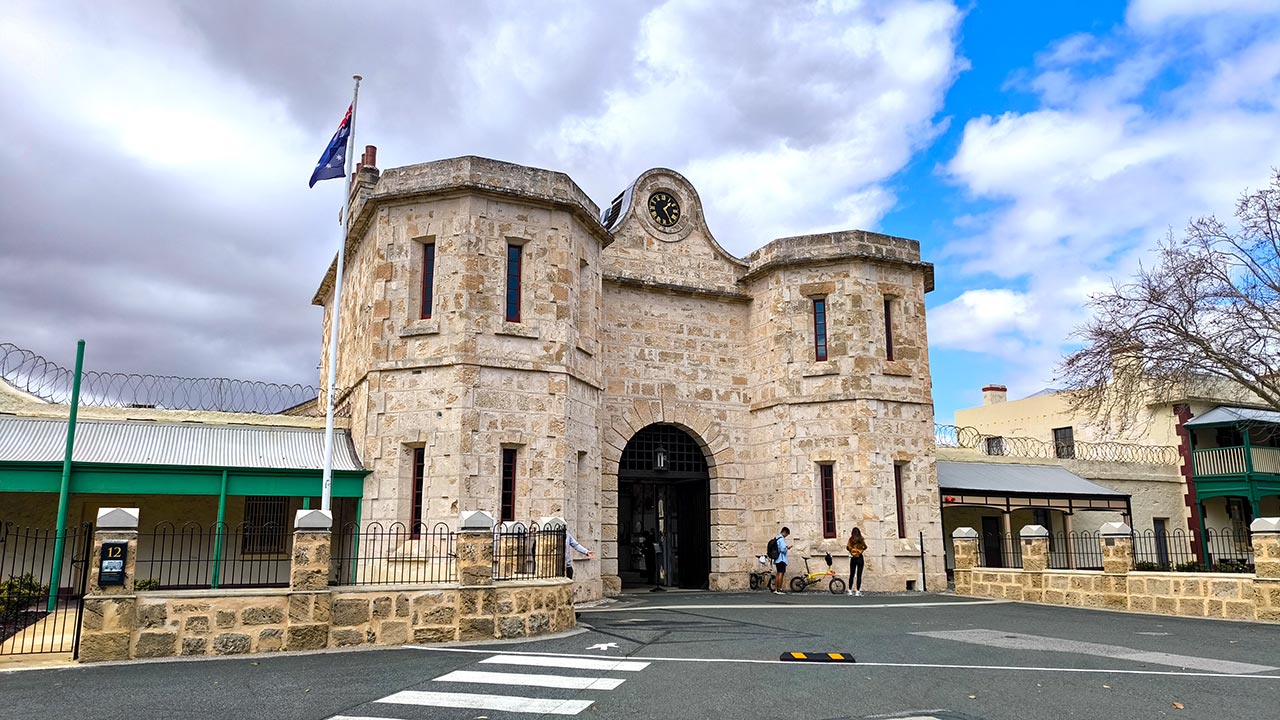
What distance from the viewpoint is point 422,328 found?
16.2 metres

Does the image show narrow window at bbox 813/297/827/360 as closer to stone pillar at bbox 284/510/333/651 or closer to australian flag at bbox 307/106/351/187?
australian flag at bbox 307/106/351/187

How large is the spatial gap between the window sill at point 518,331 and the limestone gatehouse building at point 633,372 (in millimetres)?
61

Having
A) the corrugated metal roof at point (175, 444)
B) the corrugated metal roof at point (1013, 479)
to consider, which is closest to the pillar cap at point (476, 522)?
the corrugated metal roof at point (175, 444)

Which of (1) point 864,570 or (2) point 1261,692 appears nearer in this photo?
(2) point 1261,692

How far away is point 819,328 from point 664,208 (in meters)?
4.79

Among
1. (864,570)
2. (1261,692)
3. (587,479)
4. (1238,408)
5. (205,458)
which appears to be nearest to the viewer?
(1261,692)

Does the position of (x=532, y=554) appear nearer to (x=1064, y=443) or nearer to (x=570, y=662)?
(x=570, y=662)

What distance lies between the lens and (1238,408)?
2808 cm

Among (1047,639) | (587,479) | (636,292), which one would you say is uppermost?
(636,292)

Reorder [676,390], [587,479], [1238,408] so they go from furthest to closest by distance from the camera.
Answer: [1238,408] < [676,390] < [587,479]

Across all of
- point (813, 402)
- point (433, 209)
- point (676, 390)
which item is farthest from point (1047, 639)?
point (433, 209)

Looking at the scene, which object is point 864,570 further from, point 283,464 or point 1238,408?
point 1238,408

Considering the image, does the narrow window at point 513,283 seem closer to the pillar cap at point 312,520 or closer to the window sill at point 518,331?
the window sill at point 518,331

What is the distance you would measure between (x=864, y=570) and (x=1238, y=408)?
17.3 m
